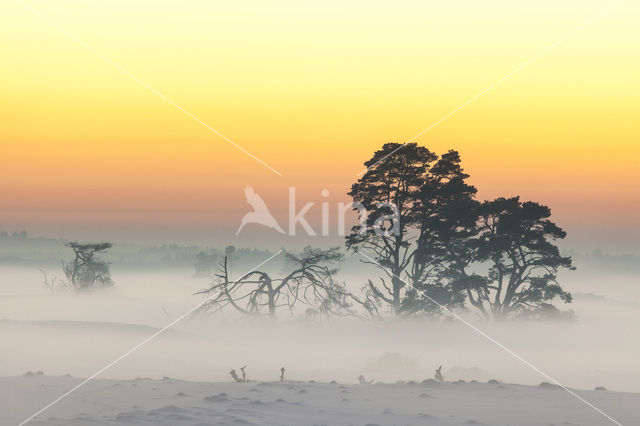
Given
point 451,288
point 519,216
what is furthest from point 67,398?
point 519,216

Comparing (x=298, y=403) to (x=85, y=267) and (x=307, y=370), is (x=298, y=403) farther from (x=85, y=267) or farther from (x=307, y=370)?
(x=85, y=267)

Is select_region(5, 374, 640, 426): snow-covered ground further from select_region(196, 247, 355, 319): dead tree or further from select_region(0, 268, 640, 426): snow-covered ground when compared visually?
select_region(196, 247, 355, 319): dead tree

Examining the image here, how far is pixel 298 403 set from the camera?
17.5 metres

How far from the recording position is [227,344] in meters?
40.4

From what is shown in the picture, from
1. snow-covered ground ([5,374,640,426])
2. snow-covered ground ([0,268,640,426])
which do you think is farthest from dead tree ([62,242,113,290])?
snow-covered ground ([5,374,640,426])

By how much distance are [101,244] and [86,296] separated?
9.34m

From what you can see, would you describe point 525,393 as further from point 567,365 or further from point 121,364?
point 567,365

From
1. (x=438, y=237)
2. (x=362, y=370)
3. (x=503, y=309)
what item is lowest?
(x=362, y=370)

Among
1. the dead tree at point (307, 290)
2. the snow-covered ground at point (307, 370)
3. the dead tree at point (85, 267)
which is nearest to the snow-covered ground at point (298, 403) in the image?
the snow-covered ground at point (307, 370)

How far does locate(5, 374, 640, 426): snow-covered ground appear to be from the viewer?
15.7 meters

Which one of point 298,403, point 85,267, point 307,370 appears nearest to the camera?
point 298,403

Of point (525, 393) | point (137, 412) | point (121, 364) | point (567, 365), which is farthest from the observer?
point (567, 365)

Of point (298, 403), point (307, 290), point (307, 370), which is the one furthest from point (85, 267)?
point (298, 403)

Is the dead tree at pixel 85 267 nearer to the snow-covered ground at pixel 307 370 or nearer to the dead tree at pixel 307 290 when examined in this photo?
the snow-covered ground at pixel 307 370
